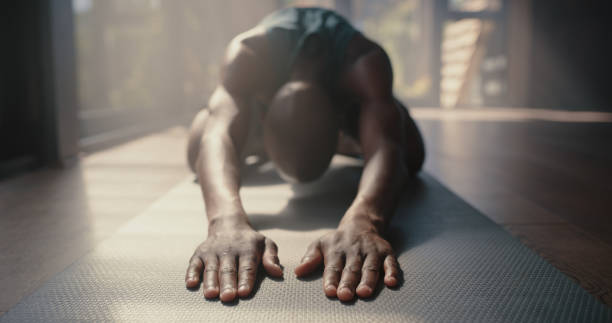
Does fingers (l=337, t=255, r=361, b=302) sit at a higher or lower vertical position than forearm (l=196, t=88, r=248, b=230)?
lower

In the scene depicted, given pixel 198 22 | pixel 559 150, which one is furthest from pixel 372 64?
pixel 198 22

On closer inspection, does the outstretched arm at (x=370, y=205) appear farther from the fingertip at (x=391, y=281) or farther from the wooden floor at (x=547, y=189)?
the wooden floor at (x=547, y=189)

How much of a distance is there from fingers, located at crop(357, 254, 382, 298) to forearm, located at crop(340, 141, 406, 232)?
0.40 feet

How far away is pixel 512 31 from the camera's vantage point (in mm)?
8203

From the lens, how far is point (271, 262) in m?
0.93

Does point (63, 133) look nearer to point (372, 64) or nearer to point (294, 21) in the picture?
point (294, 21)

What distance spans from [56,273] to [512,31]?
8731 mm

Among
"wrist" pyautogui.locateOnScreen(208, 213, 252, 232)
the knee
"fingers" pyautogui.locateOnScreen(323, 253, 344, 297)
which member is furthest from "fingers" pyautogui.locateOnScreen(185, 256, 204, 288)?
the knee

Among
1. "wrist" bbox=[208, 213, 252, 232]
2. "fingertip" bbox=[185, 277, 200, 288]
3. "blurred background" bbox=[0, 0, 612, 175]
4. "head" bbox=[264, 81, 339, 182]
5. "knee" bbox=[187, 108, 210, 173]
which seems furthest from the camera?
"blurred background" bbox=[0, 0, 612, 175]

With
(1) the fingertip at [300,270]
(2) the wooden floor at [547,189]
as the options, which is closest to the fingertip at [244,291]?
(1) the fingertip at [300,270]

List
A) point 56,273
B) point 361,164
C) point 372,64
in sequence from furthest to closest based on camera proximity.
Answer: point 361,164
point 372,64
point 56,273

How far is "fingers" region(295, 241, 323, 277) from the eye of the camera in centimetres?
93

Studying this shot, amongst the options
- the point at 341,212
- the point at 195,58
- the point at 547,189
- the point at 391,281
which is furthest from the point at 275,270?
the point at 195,58

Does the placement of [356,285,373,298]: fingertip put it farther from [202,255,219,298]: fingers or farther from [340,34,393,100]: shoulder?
[340,34,393,100]: shoulder
